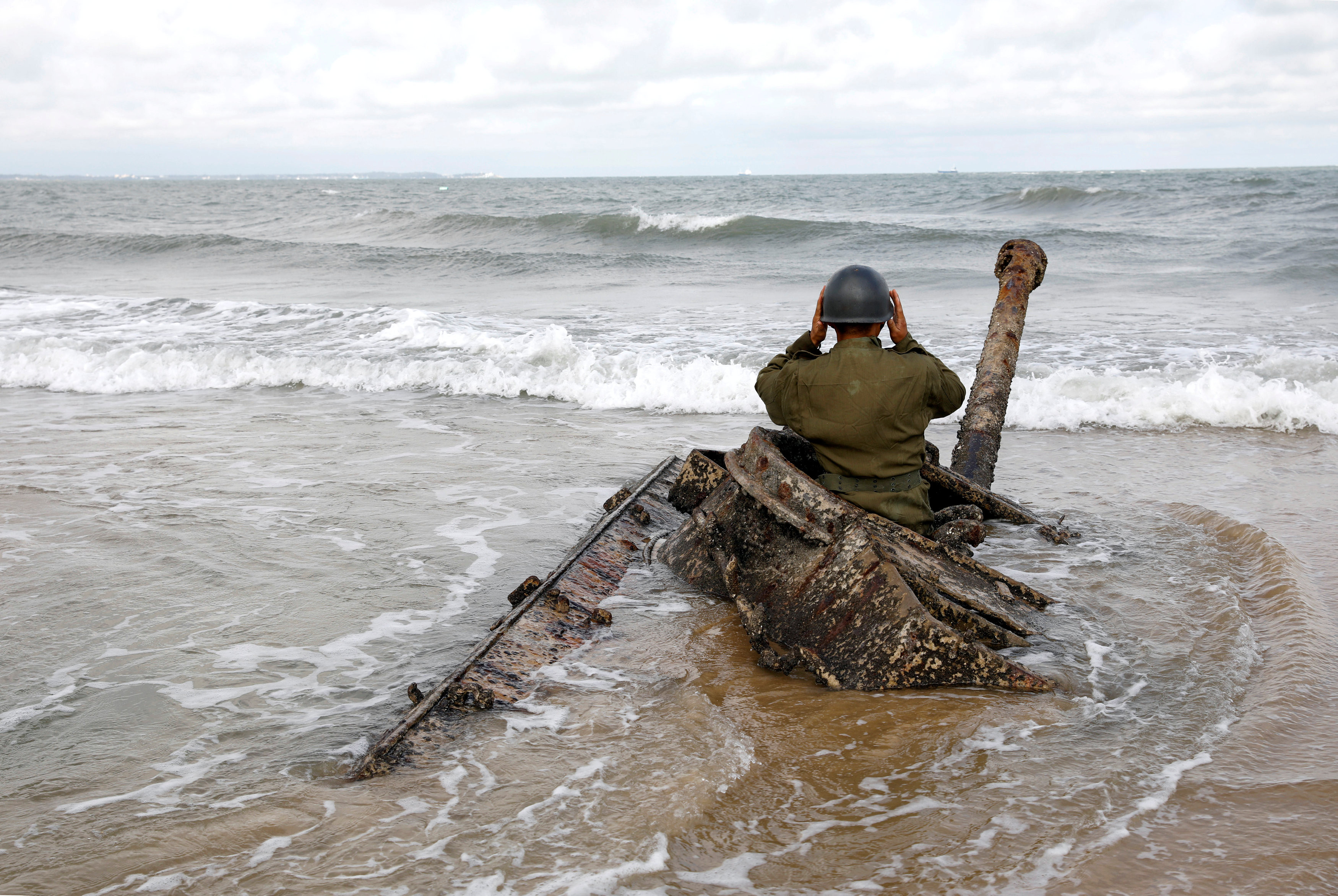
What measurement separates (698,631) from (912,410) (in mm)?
1345

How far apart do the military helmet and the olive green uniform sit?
11 cm

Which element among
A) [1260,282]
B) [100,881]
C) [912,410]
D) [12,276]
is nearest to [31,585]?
[100,881]

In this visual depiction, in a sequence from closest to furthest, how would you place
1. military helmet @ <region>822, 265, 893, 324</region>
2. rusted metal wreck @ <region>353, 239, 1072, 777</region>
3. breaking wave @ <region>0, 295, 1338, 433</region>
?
rusted metal wreck @ <region>353, 239, 1072, 777</region> < military helmet @ <region>822, 265, 893, 324</region> < breaking wave @ <region>0, 295, 1338, 433</region>

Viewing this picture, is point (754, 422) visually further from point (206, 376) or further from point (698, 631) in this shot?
point (206, 376)

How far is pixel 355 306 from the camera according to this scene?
1612cm

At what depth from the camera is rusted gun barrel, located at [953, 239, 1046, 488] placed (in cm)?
531

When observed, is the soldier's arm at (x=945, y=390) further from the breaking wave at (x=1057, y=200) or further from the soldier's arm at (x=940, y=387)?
the breaking wave at (x=1057, y=200)

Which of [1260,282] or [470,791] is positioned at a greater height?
[1260,282]

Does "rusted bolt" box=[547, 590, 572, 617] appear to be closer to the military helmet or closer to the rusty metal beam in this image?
the rusty metal beam

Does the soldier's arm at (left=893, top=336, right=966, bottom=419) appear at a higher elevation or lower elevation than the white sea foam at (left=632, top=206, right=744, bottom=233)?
lower

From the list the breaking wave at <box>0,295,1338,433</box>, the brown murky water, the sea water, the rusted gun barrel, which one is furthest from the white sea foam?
the brown murky water

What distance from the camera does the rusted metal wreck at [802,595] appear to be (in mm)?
3350

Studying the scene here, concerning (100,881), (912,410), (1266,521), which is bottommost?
(100,881)

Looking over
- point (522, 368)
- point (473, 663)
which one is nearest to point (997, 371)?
point (473, 663)
